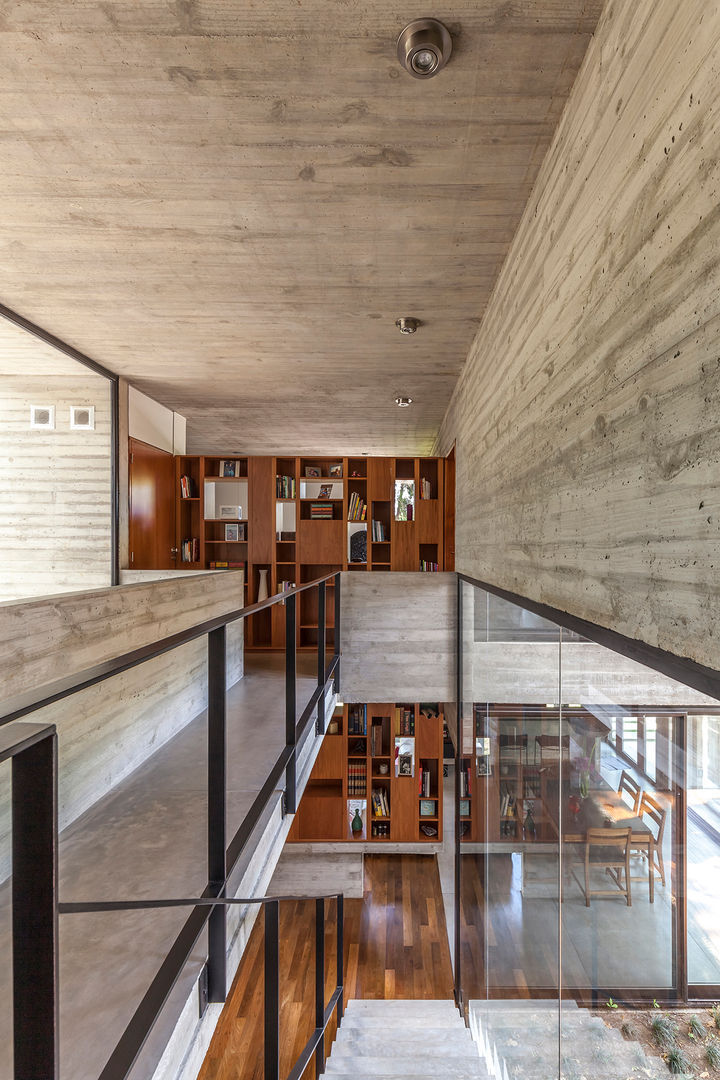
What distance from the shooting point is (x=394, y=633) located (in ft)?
17.0

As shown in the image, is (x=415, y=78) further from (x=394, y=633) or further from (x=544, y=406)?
(x=394, y=633)

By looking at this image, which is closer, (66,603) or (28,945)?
(28,945)

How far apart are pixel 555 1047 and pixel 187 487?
5.81 m

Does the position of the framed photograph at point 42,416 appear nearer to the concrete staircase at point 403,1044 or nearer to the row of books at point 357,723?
the row of books at point 357,723

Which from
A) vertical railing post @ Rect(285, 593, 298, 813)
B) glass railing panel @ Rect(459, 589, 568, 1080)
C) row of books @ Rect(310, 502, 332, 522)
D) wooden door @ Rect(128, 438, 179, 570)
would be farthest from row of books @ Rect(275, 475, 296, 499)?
vertical railing post @ Rect(285, 593, 298, 813)

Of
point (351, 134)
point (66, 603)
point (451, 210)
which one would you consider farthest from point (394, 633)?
point (351, 134)

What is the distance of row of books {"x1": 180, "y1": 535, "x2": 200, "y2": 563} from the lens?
670cm

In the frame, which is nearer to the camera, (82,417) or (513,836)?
(513,836)

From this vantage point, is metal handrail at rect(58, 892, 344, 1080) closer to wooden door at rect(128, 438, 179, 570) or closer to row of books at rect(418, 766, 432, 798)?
row of books at rect(418, 766, 432, 798)

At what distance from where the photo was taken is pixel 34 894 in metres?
0.63

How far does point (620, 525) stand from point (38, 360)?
14.3 ft

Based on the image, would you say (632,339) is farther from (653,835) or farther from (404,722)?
(404,722)

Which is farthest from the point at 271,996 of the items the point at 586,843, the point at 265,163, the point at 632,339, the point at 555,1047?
the point at 265,163

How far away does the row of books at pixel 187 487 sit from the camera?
6645mm
